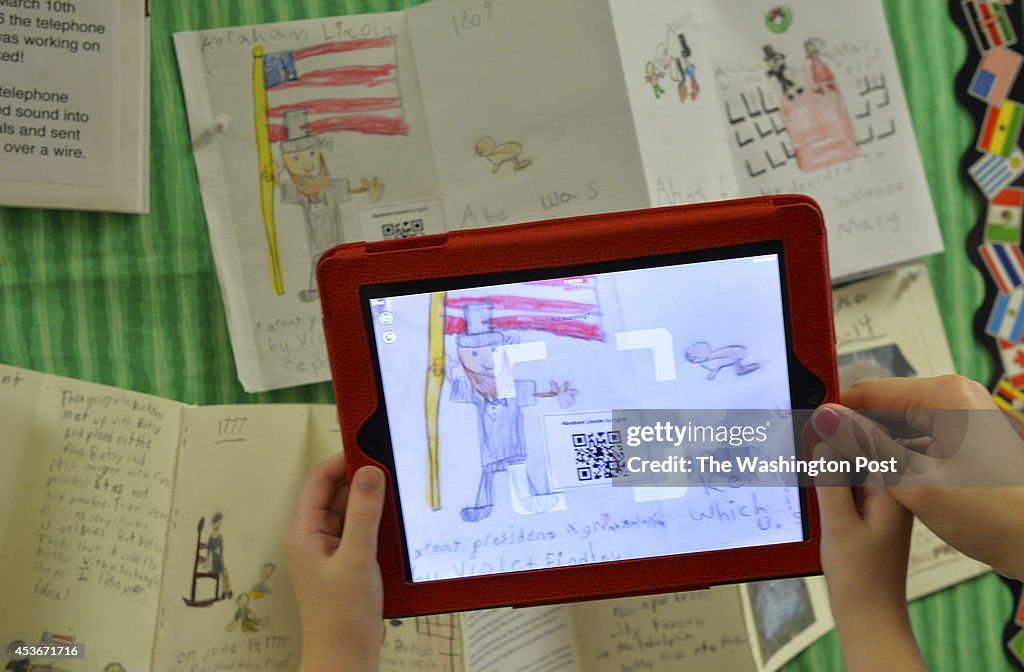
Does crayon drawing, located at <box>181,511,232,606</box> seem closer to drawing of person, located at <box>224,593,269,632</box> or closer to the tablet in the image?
drawing of person, located at <box>224,593,269,632</box>

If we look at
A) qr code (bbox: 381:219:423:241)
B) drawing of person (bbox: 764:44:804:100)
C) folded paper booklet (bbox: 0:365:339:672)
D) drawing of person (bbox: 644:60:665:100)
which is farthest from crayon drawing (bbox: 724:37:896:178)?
folded paper booklet (bbox: 0:365:339:672)

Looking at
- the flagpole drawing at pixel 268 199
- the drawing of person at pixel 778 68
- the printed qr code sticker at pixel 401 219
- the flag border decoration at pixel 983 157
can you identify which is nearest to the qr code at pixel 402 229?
the printed qr code sticker at pixel 401 219

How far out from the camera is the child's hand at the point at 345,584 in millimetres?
535

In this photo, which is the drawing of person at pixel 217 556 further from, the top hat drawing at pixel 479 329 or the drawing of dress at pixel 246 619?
the top hat drawing at pixel 479 329

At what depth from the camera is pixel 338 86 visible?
2.56 ft

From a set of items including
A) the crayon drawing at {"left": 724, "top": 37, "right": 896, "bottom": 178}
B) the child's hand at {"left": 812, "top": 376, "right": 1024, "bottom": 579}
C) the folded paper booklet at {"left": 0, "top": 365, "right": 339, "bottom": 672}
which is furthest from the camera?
the crayon drawing at {"left": 724, "top": 37, "right": 896, "bottom": 178}

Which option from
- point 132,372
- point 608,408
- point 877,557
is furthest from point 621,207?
point 132,372

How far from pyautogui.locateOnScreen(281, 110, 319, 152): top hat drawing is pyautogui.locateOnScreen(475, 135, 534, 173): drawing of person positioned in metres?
0.16

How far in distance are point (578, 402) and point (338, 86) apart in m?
0.43

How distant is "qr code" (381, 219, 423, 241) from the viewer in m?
0.78

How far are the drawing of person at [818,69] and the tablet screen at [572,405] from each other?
45cm

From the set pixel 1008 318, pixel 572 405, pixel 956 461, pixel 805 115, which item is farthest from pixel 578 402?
pixel 1008 318

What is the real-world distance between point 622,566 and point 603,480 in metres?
0.06

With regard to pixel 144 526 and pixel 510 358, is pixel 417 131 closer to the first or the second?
pixel 510 358
